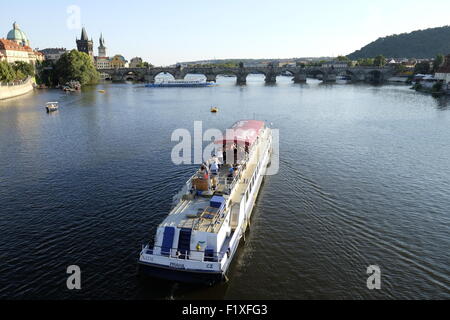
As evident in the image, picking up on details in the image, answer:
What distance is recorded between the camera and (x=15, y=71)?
15425 cm

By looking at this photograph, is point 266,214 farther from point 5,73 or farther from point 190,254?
point 5,73

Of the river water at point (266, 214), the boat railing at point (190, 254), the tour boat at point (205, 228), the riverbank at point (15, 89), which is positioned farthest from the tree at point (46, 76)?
the boat railing at point (190, 254)

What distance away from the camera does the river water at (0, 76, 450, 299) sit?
80.5ft

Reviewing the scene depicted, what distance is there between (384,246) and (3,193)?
129ft

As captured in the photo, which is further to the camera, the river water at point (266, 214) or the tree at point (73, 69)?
the tree at point (73, 69)

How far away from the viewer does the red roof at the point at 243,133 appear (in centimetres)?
4197

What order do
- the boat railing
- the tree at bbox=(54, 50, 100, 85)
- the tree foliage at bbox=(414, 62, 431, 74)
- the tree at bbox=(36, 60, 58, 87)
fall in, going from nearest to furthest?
the boat railing → the tree at bbox=(54, 50, 100, 85) → the tree at bbox=(36, 60, 58, 87) → the tree foliage at bbox=(414, 62, 431, 74)

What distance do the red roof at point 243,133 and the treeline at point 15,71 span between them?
115 metres

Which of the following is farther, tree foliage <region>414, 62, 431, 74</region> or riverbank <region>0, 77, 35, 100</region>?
tree foliage <region>414, 62, 431, 74</region>

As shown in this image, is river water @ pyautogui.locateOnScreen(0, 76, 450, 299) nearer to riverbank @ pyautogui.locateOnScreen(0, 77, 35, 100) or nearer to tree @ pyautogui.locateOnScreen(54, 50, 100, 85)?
riverbank @ pyautogui.locateOnScreen(0, 77, 35, 100)

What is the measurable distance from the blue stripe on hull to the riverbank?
125 meters

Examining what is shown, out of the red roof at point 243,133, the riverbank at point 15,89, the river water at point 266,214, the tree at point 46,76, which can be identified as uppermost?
the tree at point 46,76

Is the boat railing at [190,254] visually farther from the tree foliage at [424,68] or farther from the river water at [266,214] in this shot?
the tree foliage at [424,68]

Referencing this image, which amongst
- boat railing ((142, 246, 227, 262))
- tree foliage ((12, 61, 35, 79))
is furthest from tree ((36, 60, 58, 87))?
boat railing ((142, 246, 227, 262))
